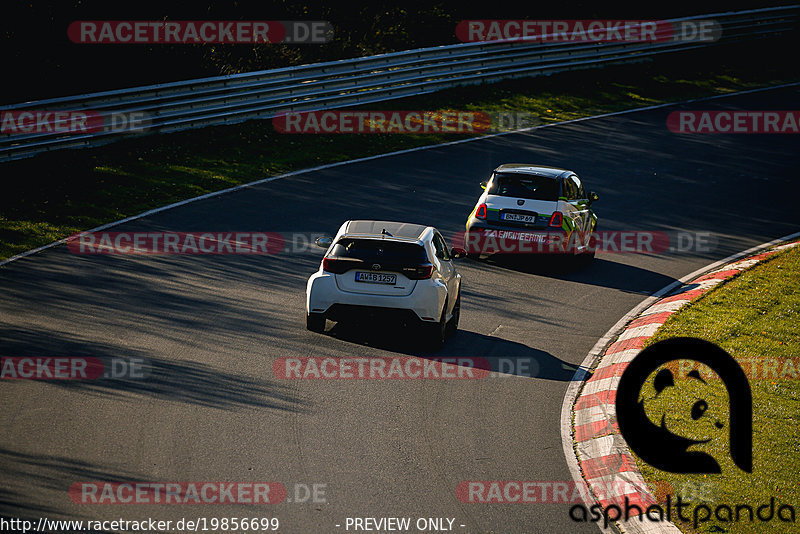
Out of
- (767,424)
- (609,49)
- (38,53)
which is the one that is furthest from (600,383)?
(609,49)

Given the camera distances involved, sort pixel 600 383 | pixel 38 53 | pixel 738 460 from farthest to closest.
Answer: pixel 38 53
pixel 600 383
pixel 738 460

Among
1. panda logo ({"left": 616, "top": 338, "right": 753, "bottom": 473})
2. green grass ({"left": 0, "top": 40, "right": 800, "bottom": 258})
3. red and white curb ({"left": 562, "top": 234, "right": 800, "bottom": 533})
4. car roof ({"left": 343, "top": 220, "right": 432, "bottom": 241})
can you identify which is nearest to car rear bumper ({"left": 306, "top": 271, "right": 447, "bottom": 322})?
car roof ({"left": 343, "top": 220, "right": 432, "bottom": 241})

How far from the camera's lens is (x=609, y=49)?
30203 mm

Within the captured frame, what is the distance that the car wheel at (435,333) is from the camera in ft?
37.9

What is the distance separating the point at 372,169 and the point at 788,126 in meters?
13.9

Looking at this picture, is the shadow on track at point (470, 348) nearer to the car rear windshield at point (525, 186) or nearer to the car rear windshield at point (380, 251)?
the car rear windshield at point (380, 251)

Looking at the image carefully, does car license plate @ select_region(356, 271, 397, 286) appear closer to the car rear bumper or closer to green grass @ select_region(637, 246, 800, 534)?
the car rear bumper

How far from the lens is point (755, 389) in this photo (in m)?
10.7

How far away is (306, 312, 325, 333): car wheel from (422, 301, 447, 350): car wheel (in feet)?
4.57

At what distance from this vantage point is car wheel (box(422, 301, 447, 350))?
1154cm

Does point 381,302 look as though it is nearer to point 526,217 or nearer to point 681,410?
point 681,410

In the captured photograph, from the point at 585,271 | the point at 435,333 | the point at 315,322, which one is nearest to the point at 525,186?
the point at 585,271

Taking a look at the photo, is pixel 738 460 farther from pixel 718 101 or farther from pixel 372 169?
pixel 718 101

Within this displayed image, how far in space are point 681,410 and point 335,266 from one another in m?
4.65
